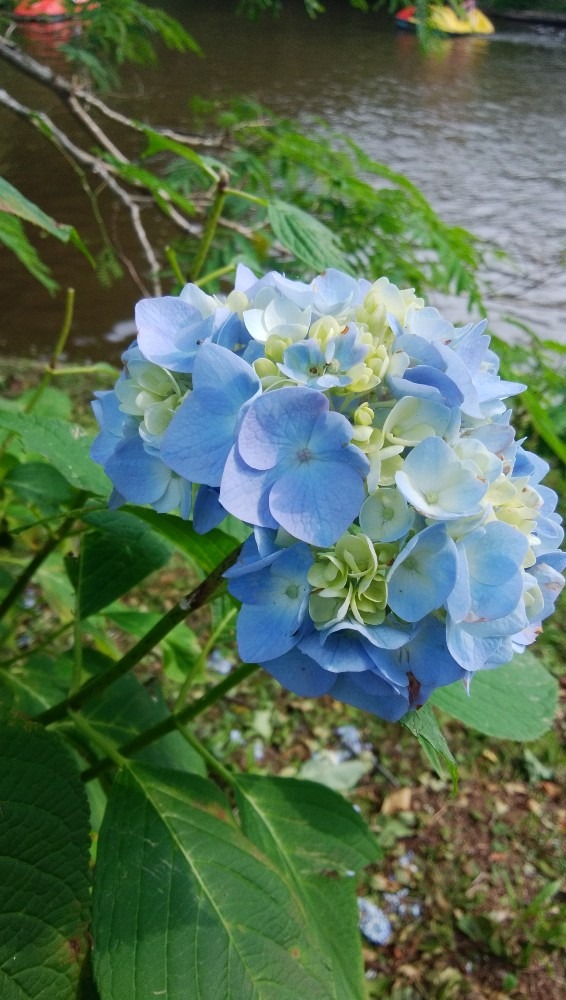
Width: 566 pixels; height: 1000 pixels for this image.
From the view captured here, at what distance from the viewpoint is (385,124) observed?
8609 mm

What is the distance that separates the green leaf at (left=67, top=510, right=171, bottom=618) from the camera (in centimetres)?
102

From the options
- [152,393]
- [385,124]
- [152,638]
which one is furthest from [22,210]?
[385,124]

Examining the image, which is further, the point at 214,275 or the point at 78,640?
the point at 214,275

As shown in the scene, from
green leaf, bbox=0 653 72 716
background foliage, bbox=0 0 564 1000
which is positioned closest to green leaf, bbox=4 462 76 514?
background foliage, bbox=0 0 564 1000

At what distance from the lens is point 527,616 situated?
616mm

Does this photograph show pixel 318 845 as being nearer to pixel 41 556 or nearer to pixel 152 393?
pixel 41 556

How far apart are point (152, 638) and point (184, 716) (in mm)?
166

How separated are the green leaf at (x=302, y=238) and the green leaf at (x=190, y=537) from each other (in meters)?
0.52

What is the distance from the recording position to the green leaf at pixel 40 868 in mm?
660

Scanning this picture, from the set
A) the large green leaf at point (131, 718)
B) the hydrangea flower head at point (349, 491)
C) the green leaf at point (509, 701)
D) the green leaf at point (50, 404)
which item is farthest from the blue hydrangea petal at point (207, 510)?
the green leaf at point (50, 404)

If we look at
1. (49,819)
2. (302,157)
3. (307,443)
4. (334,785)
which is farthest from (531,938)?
(302,157)

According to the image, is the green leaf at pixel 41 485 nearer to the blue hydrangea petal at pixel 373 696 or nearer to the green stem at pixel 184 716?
the green stem at pixel 184 716

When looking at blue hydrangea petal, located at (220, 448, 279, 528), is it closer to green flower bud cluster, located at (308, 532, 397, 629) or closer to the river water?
green flower bud cluster, located at (308, 532, 397, 629)

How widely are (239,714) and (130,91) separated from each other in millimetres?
8257
